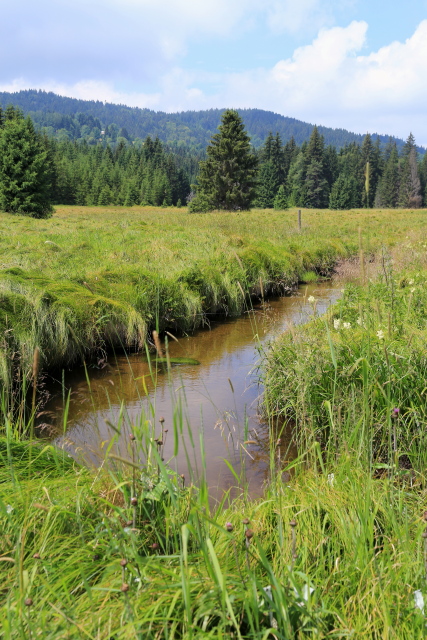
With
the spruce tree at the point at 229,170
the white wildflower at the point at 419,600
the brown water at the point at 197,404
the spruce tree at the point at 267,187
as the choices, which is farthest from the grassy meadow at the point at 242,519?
the spruce tree at the point at 267,187

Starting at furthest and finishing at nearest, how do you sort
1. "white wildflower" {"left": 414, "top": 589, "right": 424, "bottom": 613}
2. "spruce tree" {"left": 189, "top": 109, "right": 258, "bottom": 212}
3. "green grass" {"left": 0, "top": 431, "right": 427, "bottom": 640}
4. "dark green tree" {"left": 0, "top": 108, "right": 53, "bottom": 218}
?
"spruce tree" {"left": 189, "top": 109, "right": 258, "bottom": 212} < "dark green tree" {"left": 0, "top": 108, "right": 53, "bottom": 218} < "white wildflower" {"left": 414, "top": 589, "right": 424, "bottom": 613} < "green grass" {"left": 0, "top": 431, "right": 427, "bottom": 640}

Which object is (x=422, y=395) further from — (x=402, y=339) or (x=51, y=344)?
(x=51, y=344)

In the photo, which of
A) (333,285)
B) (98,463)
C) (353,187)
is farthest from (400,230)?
(353,187)

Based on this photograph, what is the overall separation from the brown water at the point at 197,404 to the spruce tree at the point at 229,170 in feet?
120

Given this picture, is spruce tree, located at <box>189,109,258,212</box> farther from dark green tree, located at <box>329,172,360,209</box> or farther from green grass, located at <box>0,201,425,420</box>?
green grass, located at <box>0,201,425,420</box>

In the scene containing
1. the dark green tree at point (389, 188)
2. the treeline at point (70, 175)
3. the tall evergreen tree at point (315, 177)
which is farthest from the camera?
the dark green tree at point (389, 188)

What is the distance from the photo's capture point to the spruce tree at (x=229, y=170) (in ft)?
142

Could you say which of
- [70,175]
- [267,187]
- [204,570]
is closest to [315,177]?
[267,187]

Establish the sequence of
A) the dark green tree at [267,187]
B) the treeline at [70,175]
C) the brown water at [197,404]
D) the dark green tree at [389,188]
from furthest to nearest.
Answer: the dark green tree at [389,188]
the dark green tree at [267,187]
the treeline at [70,175]
the brown water at [197,404]

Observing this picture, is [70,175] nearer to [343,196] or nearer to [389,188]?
[343,196]

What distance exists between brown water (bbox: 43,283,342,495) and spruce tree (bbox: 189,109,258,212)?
3662 centimetres

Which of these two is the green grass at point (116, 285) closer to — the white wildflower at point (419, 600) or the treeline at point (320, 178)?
the white wildflower at point (419, 600)

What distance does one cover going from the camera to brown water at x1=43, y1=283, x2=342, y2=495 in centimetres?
425

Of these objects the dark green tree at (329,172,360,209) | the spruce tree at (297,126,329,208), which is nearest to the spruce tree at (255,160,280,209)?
the spruce tree at (297,126,329,208)
